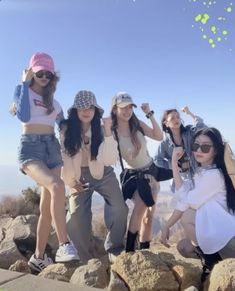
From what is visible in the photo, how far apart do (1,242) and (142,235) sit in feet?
8.41

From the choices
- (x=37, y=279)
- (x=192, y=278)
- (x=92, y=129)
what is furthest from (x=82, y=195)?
(x=192, y=278)

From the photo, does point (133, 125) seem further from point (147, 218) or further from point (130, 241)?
point (130, 241)

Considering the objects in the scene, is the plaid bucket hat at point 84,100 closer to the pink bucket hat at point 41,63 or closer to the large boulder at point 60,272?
the pink bucket hat at point 41,63

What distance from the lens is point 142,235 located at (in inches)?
225

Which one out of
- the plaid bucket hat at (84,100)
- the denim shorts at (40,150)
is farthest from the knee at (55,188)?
the plaid bucket hat at (84,100)

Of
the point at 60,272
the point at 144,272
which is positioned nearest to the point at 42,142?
the point at 60,272

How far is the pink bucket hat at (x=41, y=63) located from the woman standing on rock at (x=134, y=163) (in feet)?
3.01

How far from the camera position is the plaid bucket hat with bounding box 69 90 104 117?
205 inches

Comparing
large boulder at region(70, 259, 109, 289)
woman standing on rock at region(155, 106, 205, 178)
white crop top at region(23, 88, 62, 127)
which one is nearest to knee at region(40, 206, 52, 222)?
white crop top at region(23, 88, 62, 127)

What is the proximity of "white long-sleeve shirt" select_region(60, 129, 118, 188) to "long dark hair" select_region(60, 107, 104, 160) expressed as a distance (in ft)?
0.20

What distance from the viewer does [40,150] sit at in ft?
16.0

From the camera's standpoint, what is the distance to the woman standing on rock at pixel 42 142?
466 cm

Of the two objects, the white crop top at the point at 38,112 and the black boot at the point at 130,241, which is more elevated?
the white crop top at the point at 38,112

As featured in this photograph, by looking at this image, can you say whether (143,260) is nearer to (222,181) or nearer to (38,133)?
(222,181)
